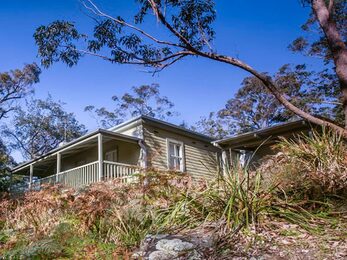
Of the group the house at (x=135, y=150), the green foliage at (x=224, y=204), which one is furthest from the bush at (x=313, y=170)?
the house at (x=135, y=150)

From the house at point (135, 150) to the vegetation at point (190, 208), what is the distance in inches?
289

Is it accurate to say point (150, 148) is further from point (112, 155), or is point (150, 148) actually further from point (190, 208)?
point (190, 208)

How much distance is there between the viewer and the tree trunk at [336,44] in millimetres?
6789

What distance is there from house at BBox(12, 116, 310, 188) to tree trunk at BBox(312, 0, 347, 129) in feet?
17.1

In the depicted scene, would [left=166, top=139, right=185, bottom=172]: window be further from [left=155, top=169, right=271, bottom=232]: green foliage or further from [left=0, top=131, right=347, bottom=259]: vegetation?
[left=155, top=169, right=271, bottom=232]: green foliage

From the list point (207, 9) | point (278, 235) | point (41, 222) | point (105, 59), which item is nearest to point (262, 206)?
point (278, 235)

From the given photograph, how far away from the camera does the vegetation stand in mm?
4148

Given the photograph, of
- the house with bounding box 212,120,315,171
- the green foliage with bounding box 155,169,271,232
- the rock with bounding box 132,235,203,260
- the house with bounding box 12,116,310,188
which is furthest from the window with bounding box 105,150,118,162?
the rock with bounding box 132,235,203,260

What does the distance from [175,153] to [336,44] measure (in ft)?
34.5

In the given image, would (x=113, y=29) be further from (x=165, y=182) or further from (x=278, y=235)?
(x=278, y=235)

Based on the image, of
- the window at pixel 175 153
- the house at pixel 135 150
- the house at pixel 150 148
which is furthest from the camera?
the window at pixel 175 153

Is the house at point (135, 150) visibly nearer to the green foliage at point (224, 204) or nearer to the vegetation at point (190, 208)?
the vegetation at point (190, 208)

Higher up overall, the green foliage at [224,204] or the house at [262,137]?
the house at [262,137]

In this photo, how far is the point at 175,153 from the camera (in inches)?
655
